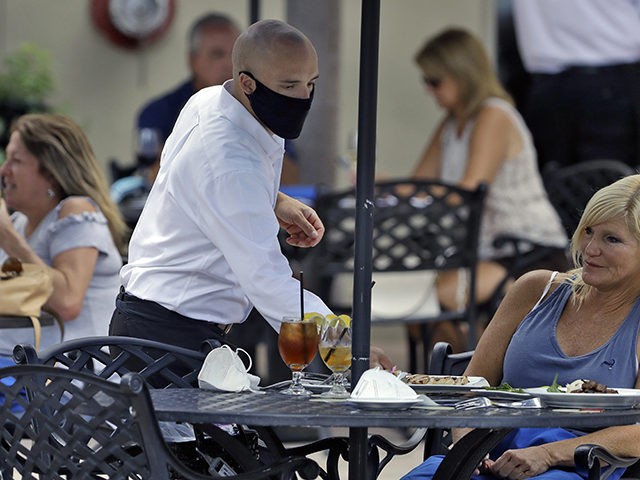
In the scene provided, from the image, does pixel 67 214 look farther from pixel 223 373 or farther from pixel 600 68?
pixel 600 68

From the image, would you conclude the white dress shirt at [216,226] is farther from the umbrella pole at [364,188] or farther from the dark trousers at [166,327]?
the umbrella pole at [364,188]

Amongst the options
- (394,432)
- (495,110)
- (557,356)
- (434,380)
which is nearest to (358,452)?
→ (434,380)

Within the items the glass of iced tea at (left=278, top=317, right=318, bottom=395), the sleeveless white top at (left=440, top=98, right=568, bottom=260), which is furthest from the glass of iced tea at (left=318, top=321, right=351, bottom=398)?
the sleeveless white top at (left=440, top=98, right=568, bottom=260)

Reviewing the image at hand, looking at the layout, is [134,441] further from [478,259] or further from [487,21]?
[487,21]

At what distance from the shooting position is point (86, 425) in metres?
2.65

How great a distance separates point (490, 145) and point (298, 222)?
286 cm

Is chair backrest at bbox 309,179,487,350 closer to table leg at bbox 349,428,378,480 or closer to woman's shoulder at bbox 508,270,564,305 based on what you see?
woman's shoulder at bbox 508,270,564,305

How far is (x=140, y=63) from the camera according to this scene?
868cm

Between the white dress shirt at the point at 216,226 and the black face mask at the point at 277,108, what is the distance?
3 cm

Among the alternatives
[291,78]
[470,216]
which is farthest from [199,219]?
[470,216]

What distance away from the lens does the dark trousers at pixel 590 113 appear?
755 centimetres

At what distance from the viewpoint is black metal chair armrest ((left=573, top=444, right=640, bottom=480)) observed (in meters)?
3.03

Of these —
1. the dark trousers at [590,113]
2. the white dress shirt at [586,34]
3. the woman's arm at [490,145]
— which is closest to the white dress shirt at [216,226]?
the woman's arm at [490,145]

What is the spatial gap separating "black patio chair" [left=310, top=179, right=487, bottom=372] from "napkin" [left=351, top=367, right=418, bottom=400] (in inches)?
114
